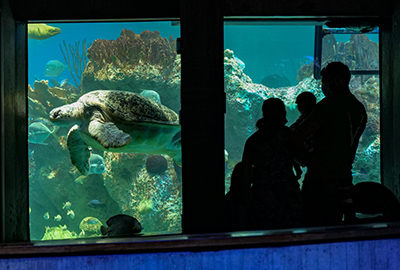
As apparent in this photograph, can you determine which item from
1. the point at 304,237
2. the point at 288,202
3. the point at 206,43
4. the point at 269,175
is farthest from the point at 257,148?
the point at 304,237

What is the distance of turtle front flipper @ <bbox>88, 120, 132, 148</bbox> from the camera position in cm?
422

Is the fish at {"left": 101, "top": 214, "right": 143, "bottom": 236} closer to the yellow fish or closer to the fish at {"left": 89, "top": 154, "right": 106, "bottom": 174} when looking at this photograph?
the fish at {"left": 89, "top": 154, "right": 106, "bottom": 174}

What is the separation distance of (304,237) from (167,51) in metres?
14.4

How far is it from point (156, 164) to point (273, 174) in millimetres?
11498

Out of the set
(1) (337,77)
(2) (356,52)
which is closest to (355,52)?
(2) (356,52)

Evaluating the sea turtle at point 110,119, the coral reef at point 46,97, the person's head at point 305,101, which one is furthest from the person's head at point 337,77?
the coral reef at point 46,97

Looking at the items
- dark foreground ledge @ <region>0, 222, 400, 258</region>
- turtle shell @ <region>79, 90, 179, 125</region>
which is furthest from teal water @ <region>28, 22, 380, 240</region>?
dark foreground ledge @ <region>0, 222, 400, 258</region>

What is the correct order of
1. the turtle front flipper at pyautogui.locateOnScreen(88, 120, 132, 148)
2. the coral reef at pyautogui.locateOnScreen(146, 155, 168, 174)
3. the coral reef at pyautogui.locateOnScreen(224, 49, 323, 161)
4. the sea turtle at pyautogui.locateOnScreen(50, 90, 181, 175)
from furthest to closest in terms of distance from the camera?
the coral reef at pyautogui.locateOnScreen(224, 49, 323, 161) < the coral reef at pyautogui.locateOnScreen(146, 155, 168, 174) < the sea turtle at pyautogui.locateOnScreen(50, 90, 181, 175) < the turtle front flipper at pyautogui.locateOnScreen(88, 120, 132, 148)

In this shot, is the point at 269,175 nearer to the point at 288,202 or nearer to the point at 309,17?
the point at 288,202

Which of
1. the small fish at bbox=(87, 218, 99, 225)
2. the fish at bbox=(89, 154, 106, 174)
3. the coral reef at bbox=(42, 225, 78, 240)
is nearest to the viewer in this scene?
the fish at bbox=(89, 154, 106, 174)

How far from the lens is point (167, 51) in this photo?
15.4 m

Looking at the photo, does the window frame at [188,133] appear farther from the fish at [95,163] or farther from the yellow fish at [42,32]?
the yellow fish at [42,32]

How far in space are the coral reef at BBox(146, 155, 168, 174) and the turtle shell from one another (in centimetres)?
839

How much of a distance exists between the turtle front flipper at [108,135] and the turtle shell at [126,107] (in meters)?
0.31
